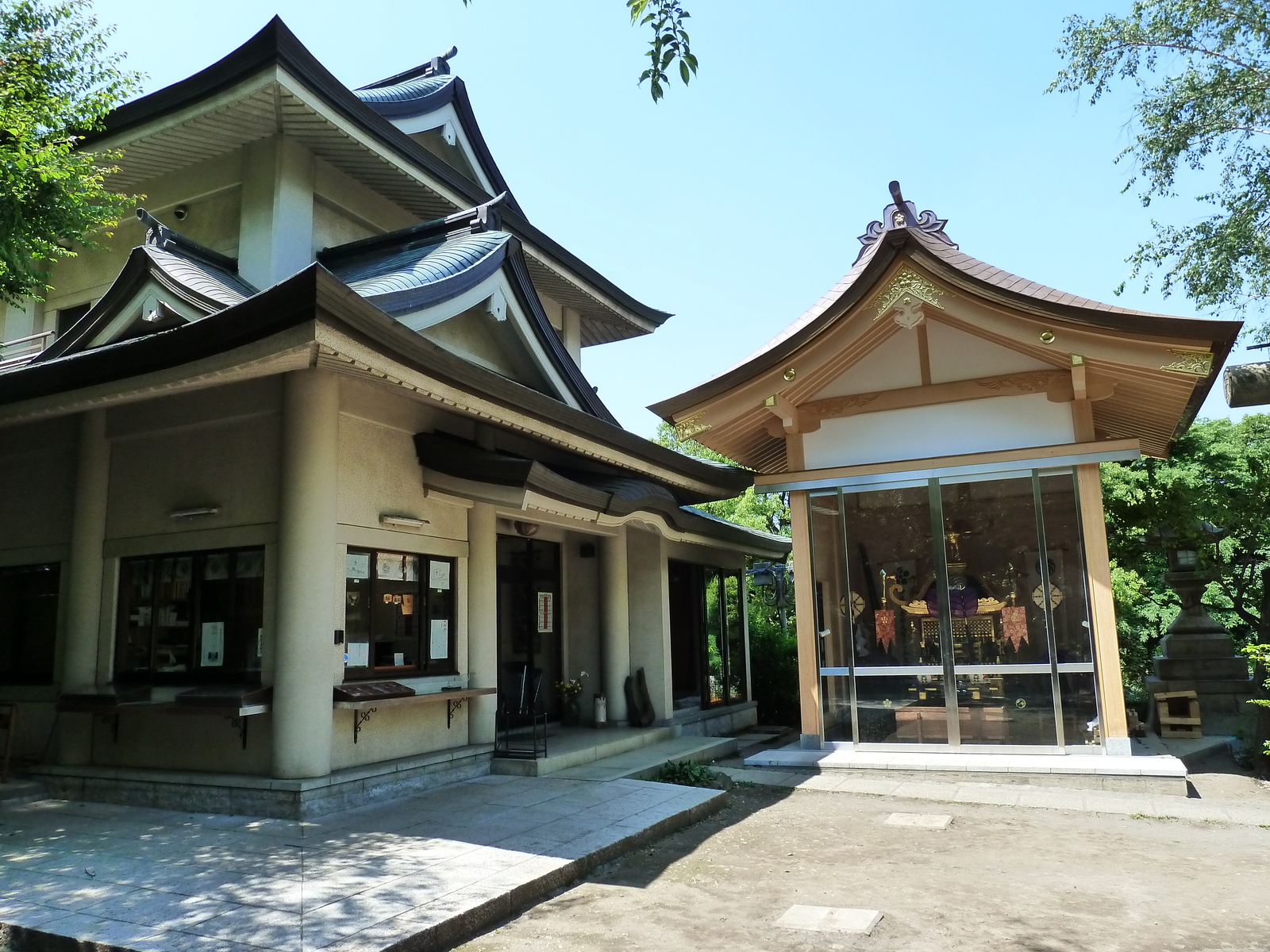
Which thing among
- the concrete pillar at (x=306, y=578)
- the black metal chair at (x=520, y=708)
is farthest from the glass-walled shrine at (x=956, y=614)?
the concrete pillar at (x=306, y=578)

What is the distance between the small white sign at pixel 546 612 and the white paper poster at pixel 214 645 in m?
4.41

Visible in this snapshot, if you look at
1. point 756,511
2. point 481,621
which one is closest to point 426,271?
point 481,621

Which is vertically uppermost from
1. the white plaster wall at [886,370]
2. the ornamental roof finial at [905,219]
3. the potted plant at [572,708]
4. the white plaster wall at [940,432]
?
the ornamental roof finial at [905,219]

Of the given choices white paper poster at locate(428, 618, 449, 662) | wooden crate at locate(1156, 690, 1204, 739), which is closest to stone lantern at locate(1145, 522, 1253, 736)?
Result: wooden crate at locate(1156, 690, 1204, 739)

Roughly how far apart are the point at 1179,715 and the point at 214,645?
11229mm

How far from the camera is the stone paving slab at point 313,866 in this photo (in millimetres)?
4422

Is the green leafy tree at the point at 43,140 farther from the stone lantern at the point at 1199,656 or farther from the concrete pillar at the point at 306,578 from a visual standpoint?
the stone lantern at the point at 1199,656

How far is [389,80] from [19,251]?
811cm

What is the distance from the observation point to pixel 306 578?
7012mm

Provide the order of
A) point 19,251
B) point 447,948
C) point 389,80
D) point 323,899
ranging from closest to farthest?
point 447,948, point 323,899, point 19,251, point 389,80

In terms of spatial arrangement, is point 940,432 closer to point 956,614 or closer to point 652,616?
point 956,614

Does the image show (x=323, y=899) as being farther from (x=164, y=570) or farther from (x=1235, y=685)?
(x=1235, y=685)

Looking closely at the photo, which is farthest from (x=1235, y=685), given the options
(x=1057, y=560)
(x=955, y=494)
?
(x=955, y=494)

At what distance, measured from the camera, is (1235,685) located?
11.6 meters
